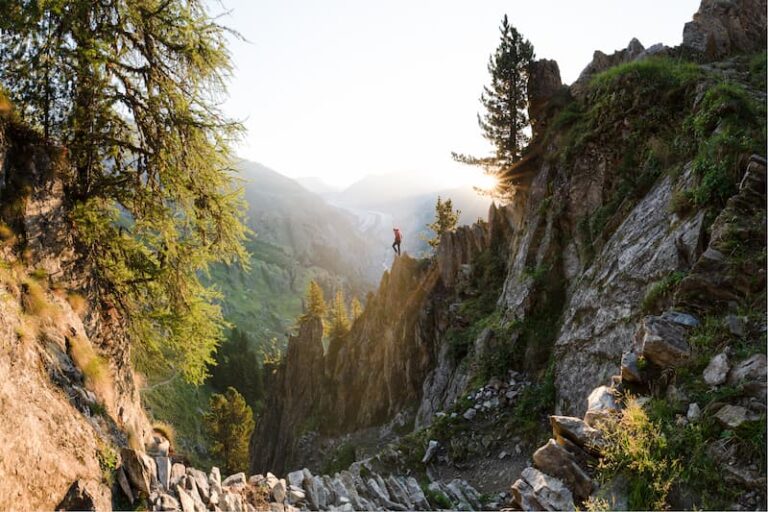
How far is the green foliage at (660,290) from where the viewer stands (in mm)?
10641

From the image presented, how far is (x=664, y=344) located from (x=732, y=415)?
1955mm

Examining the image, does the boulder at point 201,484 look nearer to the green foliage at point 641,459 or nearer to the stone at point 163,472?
the stone at point 163,472

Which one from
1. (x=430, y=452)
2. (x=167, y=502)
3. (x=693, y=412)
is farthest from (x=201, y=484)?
(x=430, y=452)

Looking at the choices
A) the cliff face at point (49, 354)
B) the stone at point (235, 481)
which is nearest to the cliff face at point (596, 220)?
the stone at point (235, 481)

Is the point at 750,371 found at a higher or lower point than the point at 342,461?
higher

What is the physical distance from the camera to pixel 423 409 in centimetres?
3019

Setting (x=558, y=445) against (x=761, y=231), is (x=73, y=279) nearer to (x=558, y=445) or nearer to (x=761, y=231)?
(x=558, y=445)

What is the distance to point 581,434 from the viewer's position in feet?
25.4

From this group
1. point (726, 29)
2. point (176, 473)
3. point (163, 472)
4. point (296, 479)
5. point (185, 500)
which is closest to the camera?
point (185, 500)

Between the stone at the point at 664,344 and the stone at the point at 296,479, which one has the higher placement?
the stone at the point at 664,344

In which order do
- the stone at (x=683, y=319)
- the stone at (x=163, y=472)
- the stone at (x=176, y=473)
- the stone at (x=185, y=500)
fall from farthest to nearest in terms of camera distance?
the stone at (x=176, y=473)
the stone at (x=683, y=319)
the stone at (x=163, y=472)
the stone at (x=185, y=500)

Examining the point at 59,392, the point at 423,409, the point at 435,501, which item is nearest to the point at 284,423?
the point at 423,409

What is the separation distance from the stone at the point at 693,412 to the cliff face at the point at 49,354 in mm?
9299

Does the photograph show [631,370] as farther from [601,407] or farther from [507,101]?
[507,101]
